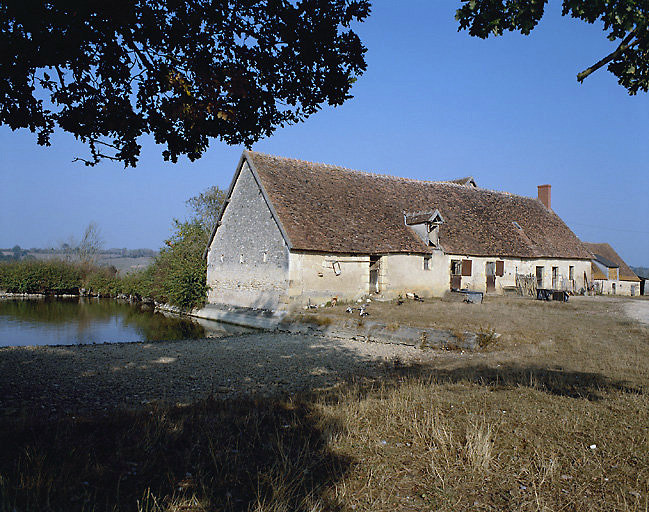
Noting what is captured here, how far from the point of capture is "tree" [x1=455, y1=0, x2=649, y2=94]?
4.47m

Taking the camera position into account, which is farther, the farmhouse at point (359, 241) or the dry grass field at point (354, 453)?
the farmhouse at point (359, 241)

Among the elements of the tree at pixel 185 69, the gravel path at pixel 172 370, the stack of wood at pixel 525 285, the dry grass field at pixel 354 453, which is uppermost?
the tree at pixel 185 69

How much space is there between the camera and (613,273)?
143 feet

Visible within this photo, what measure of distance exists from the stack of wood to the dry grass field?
2037 centimetres

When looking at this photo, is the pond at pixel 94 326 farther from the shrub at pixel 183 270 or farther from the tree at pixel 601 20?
the tree at pixel 601 20

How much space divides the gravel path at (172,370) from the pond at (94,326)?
172 inches

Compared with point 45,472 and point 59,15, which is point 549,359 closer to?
point 45,472

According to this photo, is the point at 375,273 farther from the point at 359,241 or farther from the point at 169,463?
the point at 169,463

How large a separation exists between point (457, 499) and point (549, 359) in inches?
272

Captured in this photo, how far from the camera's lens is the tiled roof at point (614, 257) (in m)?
44.2

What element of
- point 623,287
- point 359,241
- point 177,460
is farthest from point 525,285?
point 177,460

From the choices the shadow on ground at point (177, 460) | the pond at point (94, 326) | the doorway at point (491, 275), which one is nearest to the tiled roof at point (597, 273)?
the doorway at point (491, 275)

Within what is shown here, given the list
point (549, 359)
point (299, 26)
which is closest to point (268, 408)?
point (299, 26)

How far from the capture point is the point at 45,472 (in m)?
3.31
